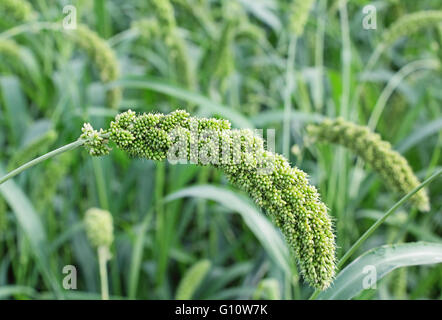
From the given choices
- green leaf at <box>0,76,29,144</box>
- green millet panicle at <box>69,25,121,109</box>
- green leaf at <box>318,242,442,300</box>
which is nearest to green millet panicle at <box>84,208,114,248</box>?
green millet panicle at <box>69,25,121,109</box>

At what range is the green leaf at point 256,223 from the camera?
2059 mm

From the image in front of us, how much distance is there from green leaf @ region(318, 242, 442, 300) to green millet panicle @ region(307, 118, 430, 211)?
325 mm

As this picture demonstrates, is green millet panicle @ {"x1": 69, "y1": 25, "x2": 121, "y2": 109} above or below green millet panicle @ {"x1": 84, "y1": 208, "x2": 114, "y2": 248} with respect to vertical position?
above

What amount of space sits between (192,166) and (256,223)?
66 cm

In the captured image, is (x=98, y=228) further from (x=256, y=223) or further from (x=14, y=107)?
(x=14, y=107)

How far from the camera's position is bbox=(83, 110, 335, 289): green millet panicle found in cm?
115

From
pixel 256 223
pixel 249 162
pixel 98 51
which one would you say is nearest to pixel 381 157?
pixel 256 223

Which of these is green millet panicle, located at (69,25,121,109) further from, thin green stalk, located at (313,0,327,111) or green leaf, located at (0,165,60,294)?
thin green stalk, located at (313,0,327,111)

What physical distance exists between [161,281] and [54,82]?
5.54 feet

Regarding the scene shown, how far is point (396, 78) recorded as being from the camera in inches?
129

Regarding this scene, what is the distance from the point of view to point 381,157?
186 centimetres

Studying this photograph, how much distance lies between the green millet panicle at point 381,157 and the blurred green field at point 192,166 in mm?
269
